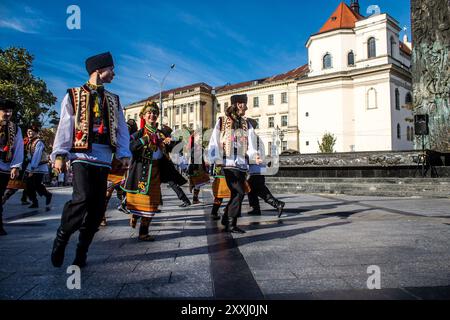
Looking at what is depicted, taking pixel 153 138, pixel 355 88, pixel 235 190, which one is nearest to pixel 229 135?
pixel 235 190

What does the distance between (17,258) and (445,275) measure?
12.9 feet

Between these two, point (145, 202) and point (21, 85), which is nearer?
point (145, 202)

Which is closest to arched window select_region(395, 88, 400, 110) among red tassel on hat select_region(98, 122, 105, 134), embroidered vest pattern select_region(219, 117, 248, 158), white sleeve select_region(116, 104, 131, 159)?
embroidered vest pattern select_region(219, 117, 248, 158)

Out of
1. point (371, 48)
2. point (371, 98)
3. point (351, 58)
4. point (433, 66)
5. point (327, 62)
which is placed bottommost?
point (433, 66)

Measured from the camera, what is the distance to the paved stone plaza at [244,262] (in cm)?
255

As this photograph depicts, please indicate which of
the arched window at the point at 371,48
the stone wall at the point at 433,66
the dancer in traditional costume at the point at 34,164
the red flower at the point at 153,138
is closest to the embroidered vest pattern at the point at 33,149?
the dancer in traditional costume at the point at 34,164

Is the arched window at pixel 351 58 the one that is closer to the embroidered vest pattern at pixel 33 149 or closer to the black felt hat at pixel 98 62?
the embroidered vest pattern at pixel 33 149

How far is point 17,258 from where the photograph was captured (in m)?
3.66

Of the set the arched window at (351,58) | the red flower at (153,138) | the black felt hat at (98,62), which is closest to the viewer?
the black felt hat at (98,62)

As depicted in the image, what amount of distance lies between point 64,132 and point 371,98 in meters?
51.2

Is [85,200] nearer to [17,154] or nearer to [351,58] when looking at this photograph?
[17,154]

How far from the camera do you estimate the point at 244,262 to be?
347cm

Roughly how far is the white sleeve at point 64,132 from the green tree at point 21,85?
100 ft
